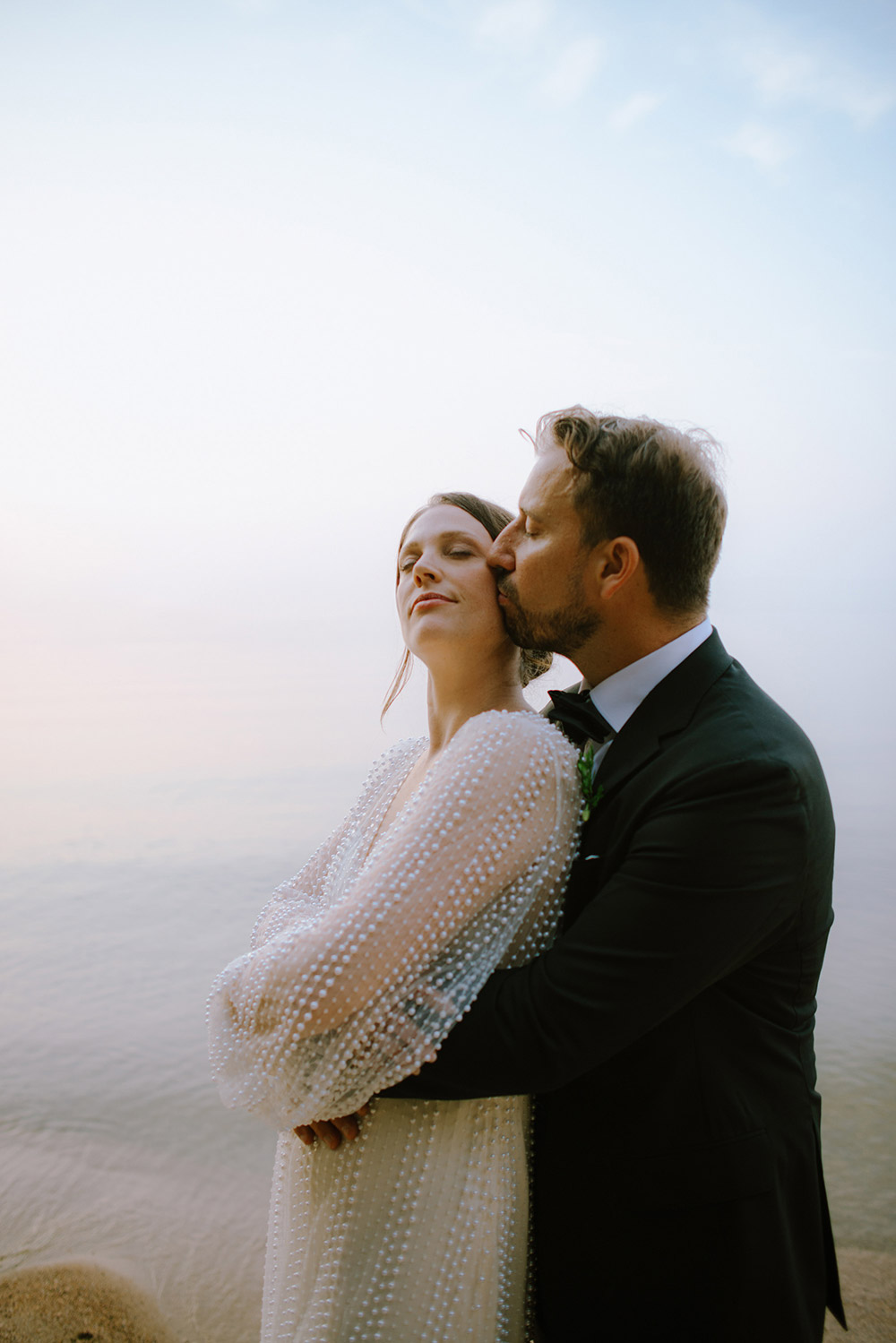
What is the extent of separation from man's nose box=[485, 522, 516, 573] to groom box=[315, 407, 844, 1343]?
10.3 inches

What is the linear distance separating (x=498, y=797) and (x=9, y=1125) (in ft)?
13.0

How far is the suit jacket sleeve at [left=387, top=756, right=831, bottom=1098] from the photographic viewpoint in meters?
1.24

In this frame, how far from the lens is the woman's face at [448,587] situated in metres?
1.79

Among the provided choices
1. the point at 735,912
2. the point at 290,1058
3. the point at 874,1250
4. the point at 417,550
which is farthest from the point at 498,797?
the point at 874,1250

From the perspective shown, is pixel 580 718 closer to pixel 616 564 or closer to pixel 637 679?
pixel 637 679

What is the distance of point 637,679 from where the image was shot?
1.60 metres

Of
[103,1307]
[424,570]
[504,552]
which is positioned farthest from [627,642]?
[103,1307]

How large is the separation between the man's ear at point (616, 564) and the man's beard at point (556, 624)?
47 millimetres

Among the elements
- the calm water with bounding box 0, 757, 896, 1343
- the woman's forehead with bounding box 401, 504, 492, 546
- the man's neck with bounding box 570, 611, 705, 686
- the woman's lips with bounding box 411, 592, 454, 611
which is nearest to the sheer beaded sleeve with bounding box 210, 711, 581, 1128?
the man's neck with bounding box 570, 611, 705, 686

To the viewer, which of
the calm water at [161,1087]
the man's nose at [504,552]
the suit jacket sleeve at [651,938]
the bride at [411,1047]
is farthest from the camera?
the calm water at [161,1087]

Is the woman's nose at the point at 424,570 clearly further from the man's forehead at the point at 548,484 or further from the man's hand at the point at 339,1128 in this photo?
the man's hand at the point at 339,1128

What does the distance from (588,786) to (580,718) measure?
0.15 m

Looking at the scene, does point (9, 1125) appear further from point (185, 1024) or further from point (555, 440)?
point (555, 440)

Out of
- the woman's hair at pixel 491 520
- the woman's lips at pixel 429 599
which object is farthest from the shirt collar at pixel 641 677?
the woman's lips at pixel 429 599
